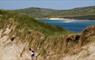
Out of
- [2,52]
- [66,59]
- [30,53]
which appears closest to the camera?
[66,59]

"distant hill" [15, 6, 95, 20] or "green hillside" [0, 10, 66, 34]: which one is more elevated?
"green hillside" [0, 10, 66, 34]

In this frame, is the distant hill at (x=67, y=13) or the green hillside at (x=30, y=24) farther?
the distant hill at (x=67, y=13)

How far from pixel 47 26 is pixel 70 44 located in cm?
351

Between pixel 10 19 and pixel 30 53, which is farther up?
pixel 10 19

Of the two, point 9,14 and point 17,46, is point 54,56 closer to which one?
point 17,46

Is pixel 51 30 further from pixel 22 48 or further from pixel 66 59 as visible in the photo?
pixel 66 59

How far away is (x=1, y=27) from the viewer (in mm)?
20203

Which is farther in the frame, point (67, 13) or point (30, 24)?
point (67, 13)

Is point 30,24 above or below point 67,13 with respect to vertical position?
above

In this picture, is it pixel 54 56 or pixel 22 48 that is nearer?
pixel 54 56

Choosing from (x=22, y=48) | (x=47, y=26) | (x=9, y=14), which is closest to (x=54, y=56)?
(x=22, y=48)

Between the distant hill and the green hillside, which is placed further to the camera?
the distant hill

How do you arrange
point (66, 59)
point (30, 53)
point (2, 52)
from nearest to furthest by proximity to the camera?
point (66, 59) < point (30, 53) < point (2, 52)

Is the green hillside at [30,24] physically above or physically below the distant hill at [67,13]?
above
